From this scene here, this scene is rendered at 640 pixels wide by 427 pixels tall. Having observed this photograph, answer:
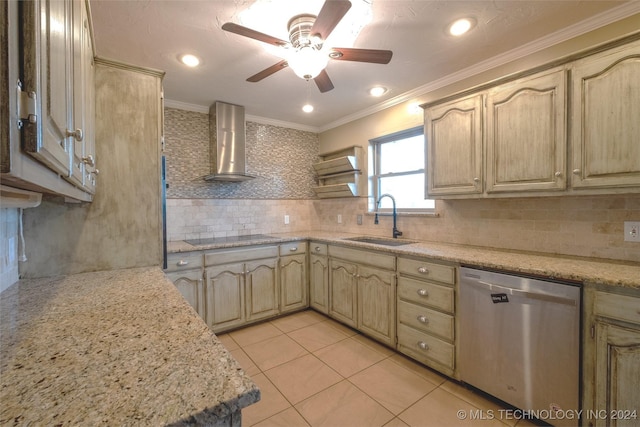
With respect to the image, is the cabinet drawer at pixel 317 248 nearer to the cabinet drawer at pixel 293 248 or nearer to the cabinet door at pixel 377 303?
the cabinet drawer at pixel 293 248

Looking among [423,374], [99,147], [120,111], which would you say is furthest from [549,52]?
[99,147]

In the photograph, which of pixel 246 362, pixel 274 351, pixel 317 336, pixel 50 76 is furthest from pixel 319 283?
pixel 50 76

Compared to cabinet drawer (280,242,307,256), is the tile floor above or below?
below

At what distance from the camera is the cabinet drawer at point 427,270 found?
1.96 m

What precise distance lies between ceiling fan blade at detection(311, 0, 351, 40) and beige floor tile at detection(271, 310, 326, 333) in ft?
8.45

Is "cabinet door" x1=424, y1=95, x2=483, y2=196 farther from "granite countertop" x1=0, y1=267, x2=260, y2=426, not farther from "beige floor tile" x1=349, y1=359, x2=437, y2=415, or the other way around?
"granite countertop" x1=0, y1=267, x2=260, y2=426

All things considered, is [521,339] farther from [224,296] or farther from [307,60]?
[224,296]

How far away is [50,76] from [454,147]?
2.36 metres

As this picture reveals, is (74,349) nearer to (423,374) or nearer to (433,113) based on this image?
(423,374)

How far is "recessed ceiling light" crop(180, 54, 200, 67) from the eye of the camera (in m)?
2.18

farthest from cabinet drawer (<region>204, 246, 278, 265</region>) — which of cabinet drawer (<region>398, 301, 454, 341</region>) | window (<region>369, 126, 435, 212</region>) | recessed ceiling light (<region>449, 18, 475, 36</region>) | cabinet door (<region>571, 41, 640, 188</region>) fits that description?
cabinet door (<region>571, 41, 640, 188</region>)

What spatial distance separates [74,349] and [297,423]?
1.35 meters

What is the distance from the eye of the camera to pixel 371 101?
315 centimetres

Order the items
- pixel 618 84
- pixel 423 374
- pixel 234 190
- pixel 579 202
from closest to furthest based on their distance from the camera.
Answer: pixel 618 84 < pixel 579 202 < pixel 423 374 < pixel 234 190
